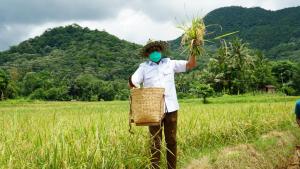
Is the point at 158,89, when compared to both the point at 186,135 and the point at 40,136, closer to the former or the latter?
the point at 40,136

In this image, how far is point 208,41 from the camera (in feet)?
17.5

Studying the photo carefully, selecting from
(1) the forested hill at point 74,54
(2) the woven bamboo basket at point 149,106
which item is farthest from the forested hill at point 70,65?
(2) the woven bamboo basket at point 149,106

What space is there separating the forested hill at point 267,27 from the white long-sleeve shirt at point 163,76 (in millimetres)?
94939

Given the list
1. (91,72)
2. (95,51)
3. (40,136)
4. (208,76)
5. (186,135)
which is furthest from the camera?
(95,51)

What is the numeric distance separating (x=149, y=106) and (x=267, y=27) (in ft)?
420

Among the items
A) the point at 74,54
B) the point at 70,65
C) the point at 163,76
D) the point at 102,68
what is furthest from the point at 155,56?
the point at 74,54


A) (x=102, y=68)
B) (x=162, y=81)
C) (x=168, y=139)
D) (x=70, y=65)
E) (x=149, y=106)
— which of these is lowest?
(x=168, y=139)

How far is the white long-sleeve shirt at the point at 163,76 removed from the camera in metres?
5.39

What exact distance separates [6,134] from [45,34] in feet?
277

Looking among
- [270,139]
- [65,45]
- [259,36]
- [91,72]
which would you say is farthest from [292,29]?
[270,139]

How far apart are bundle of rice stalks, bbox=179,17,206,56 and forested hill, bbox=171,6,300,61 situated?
9496 cm

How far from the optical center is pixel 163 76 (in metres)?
5.41

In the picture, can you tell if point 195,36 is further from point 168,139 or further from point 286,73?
point 286,73

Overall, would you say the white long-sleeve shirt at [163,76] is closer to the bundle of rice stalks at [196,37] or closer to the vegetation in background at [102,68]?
the bundle of rice stalks at [196,37]
